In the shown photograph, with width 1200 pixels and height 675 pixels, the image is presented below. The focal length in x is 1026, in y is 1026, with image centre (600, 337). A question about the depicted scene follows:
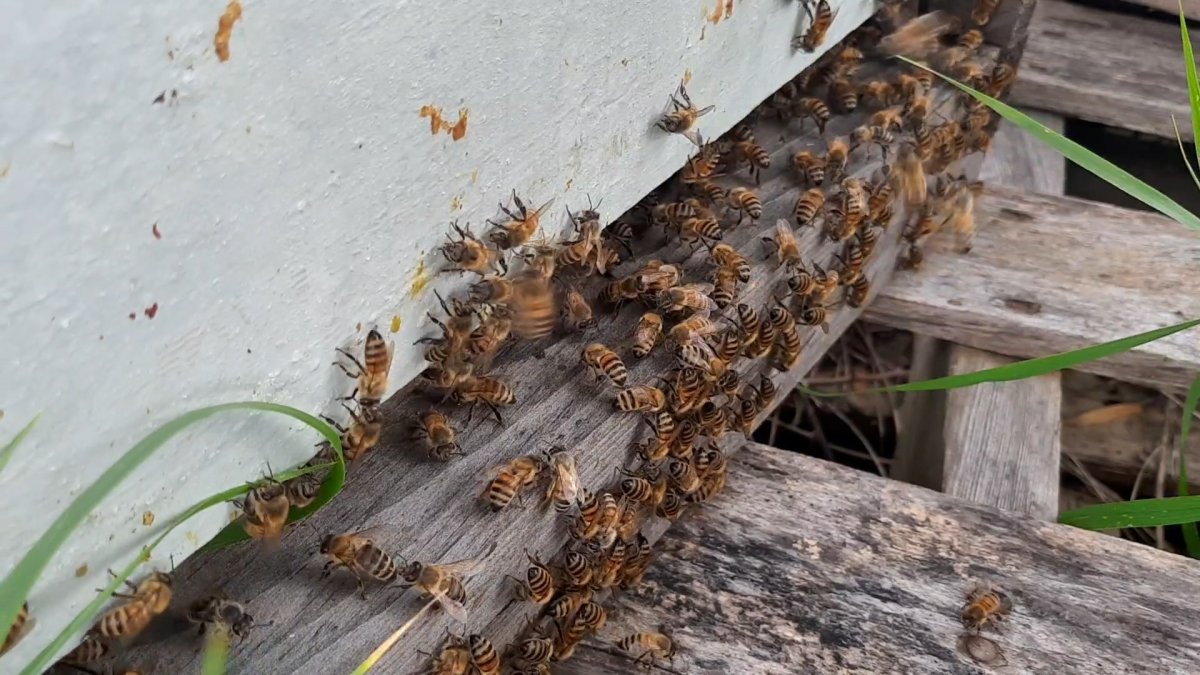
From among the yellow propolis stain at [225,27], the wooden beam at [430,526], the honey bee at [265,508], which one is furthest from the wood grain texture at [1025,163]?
the yellow propolis stain at [225,27]

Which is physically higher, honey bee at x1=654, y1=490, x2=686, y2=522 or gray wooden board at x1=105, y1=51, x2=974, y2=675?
gray wooden board at x1=105, y1=51, x2=974, y2=675

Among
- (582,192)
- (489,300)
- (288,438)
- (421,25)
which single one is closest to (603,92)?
(582,192)

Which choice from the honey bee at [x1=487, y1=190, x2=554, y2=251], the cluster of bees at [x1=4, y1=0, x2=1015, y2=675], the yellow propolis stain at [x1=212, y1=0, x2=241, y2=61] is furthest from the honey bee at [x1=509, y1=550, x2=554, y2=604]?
the yellow propolis stain at [x1=212, y1=0, x2=241, y2=61]

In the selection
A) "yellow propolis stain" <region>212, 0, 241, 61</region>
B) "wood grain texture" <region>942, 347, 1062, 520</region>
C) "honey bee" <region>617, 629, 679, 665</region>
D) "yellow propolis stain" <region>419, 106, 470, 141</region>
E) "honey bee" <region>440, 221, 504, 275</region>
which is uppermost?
"yellow propolis stain" <region>212, 0, 241, 61</region>

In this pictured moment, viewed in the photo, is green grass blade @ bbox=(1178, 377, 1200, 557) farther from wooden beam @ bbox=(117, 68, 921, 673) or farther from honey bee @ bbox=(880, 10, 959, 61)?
honey bee @ bbox=(880, 10, 959, 61)

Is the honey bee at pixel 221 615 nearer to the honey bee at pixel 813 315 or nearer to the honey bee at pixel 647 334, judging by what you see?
the honey bee at pixel 647 334

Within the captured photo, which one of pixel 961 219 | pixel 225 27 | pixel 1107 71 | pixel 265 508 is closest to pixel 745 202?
pixel 961 219

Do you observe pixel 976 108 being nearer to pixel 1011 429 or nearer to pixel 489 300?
pixel 1011 429
